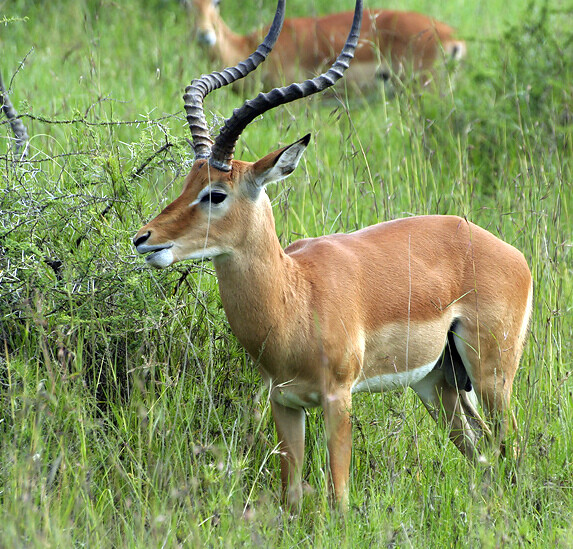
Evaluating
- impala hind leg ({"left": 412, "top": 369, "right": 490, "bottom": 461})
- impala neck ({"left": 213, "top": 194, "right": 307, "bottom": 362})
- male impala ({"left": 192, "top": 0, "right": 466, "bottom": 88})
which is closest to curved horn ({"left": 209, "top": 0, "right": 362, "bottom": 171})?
impala neck ({"left": 213, "top": 194, "right": 307, "bottom": 362})

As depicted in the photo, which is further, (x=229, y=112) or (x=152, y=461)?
(x=229, y=112)

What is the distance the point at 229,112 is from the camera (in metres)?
6.58

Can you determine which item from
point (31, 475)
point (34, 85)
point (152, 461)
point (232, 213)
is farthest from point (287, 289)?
point (34, 85)

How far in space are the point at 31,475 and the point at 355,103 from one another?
6702 millimetres

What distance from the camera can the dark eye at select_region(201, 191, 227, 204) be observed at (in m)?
3.24

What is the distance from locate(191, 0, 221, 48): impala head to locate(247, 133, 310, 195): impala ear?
5859mm

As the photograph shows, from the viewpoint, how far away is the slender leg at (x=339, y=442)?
338cm

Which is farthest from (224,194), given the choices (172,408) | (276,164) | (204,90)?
(172,408)

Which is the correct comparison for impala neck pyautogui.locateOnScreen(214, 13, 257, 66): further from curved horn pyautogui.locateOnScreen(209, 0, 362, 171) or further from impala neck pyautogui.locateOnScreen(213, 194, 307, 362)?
impala neck pyautogui.locateOnScreen(213, 194, 307, 362)

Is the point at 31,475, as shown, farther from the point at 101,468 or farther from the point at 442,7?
the point at 442,7

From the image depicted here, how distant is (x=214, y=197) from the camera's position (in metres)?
3.25

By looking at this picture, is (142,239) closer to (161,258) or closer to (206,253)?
(161,258)

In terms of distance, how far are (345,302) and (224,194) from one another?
2.29 feet

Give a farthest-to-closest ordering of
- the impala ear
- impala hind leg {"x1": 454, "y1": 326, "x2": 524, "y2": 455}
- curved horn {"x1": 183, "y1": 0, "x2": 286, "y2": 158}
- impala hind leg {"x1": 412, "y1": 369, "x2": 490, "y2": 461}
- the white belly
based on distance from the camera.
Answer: impala hind leg {"x1": 412, "y1": 369, "x2": 490, "y2": 461}, impala hind leg {"x1": 454, "y1": 326, "x2": 524, "y2": 455}, the white belly, curved horn {"x1": 183, "y1": 0, "x2": 286, "y2": 158}, the impala ear
